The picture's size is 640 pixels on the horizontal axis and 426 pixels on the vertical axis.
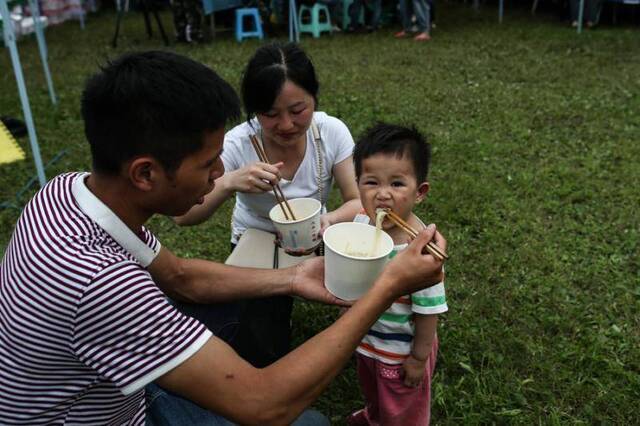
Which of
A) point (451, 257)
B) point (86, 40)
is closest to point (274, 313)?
point (451, 257)

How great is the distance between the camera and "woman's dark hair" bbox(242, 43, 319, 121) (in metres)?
2.11

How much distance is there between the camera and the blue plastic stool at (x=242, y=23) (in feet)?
31.2

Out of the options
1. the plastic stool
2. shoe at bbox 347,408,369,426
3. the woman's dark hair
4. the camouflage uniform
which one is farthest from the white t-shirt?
the plastic stool

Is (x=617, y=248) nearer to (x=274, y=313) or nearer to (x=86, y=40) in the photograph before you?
(x=274, y=313)

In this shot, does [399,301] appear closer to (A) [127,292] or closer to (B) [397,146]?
(B) [397,146]

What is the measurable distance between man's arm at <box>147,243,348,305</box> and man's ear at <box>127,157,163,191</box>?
1.90 ft

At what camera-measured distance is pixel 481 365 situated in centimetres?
250

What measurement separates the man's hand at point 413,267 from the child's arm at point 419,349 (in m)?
0.32

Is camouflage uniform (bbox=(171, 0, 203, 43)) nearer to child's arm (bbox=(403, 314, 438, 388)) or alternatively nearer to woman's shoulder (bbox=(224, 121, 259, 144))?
woman's shoulder (bbox=(224, 121, 259, 144))

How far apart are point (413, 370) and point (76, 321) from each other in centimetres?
111

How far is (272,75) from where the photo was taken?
2.11m

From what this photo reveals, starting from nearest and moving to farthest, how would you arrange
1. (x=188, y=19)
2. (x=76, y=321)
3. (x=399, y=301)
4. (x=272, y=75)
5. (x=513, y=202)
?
(x=76, y=321) < (x=399, y=301) < (x=272, y=75) < (x=513, y=202) < (x=188, y=19)

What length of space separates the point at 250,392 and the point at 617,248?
8.99 feet

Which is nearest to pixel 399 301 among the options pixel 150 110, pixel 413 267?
pixel 413 267
